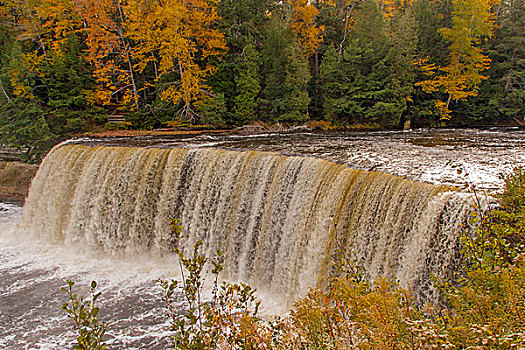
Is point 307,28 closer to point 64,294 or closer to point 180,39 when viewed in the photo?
point 180,39

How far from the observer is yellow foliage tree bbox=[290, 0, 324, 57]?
2234cm

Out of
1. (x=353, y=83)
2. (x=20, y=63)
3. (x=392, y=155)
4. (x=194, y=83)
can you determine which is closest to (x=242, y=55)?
(x=194, y=83)

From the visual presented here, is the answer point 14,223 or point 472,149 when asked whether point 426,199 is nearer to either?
point 472,149

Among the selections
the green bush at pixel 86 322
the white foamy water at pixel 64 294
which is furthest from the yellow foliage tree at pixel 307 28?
the green bush at pixel 86 322

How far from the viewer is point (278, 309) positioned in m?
7.14

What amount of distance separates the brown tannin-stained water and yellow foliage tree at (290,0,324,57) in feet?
41.4

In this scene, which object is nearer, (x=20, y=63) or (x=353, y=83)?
(x=20, y=63)

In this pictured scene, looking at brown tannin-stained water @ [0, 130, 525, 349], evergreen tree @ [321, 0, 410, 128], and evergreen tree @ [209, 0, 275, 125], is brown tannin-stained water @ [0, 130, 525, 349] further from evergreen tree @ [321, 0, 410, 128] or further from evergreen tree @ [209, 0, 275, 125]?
evergreen tree @ [209, 0, 275, 125]

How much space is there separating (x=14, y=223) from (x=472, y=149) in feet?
51.9

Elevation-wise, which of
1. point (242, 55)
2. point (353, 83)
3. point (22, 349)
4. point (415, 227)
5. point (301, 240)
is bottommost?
point (22, 349)

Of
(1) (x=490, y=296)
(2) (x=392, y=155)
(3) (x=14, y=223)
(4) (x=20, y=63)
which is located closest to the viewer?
(1) (x=490, y=296)

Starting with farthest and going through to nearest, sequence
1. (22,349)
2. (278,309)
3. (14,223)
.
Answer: (14,223) → (278,309) → (22,349)

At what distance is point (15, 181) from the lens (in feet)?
51.0

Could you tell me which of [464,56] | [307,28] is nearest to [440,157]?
[464,56]
